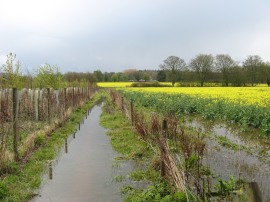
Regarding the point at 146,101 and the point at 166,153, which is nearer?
the point at 166,153

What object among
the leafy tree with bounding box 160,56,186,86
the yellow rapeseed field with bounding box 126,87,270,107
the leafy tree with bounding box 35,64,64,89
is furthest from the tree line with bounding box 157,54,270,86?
the leafy tree with bounding box 35,64,64,89

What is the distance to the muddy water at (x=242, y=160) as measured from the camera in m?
7.88

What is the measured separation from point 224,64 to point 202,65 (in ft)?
20.6

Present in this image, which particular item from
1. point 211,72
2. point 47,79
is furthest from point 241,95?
point 211,72

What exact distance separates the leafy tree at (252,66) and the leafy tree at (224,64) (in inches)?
146

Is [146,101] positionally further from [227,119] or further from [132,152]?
[132,152]

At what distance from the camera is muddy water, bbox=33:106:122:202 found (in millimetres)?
6848

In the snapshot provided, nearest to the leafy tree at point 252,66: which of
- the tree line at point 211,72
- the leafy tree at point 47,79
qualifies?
the tree line at point 211,72

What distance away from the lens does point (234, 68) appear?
246ft

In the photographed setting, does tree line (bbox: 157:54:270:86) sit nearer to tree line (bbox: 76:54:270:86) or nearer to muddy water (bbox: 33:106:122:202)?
tree line (bbox: 76:54:270:86)

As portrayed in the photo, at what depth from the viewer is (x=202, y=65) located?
8081cm

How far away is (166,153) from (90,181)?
98.5 inches

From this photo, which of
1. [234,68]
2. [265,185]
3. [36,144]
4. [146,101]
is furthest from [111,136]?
[234,68]

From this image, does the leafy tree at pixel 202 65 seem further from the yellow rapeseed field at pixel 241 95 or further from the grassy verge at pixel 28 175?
the grassy verge at pixel 28 175
